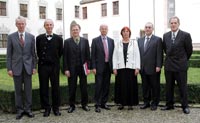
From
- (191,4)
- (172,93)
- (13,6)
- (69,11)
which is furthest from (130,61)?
(69,11)

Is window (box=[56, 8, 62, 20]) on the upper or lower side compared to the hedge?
upper

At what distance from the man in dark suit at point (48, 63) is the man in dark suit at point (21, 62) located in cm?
16

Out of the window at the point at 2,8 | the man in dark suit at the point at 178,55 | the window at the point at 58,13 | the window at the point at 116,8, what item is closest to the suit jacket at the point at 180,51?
the man in dark suit at the point at 178,55

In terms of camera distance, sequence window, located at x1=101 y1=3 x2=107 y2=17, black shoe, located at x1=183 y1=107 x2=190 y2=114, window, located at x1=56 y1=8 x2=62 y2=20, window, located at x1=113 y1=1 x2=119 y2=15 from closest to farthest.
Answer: black shoe, located at x1=183 y1=107 x2=190 y2=114
window, located at x1=56 y1=8 x2=62 y2=20
window, located at x1=113 y1=1 x2=119 y2=15
window, located at x1=101 y1=3 x2=107 y2=17

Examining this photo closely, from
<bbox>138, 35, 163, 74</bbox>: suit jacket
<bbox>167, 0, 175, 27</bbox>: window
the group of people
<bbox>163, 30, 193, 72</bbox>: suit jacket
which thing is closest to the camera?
the group of people

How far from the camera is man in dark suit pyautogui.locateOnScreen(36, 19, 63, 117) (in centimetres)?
703

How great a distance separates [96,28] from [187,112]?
29511mm

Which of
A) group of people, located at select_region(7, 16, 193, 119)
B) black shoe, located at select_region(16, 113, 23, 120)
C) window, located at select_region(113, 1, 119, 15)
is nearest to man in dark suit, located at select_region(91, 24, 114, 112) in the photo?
group of people, located at select_region(7, 16, 193, 119)

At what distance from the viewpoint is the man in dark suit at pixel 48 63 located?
7031 millimetres

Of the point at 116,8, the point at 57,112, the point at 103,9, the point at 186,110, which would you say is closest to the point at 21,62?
the point at 57,112

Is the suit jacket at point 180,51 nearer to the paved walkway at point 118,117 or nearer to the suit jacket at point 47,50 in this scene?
the paved walkway at point 118,117

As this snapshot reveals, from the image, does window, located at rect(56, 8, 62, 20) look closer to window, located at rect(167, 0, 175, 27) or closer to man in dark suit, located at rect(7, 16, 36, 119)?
window, located at rect(167, 0, 175, 27)

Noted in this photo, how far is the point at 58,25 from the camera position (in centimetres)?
3269

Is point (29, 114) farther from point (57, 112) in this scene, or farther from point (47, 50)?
point (47, 50)
